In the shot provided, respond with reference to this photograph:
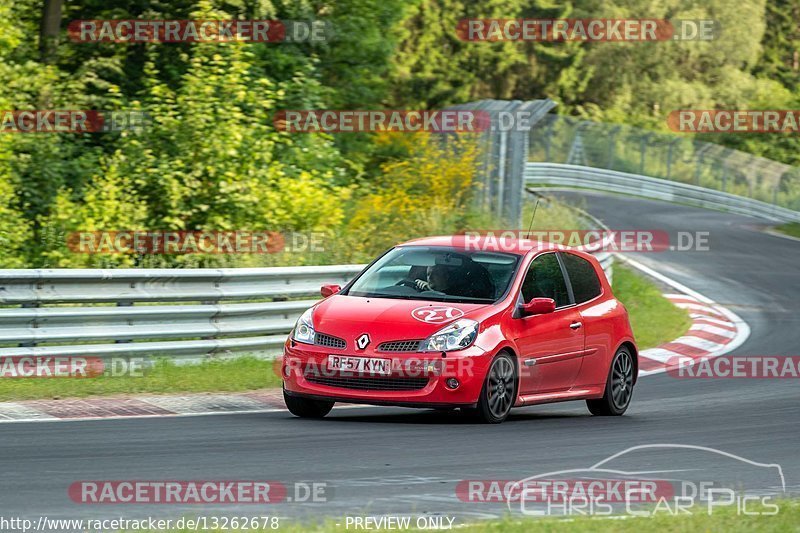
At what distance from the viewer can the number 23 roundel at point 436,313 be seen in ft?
36.1

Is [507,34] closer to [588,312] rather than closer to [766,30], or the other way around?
[766,30]

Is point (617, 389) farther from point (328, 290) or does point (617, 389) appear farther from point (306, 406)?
point (306, 406)

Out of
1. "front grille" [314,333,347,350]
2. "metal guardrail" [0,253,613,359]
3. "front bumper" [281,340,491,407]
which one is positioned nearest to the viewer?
"front bumper" [281,340,491,407]

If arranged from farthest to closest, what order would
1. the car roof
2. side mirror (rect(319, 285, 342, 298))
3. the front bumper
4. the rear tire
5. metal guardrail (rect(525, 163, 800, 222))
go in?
metal guardrail (rect(525, 163, 800, 222))
the car roof
side mirror (rect(319, 285, 342, 298))
the rear tire
the front bumper

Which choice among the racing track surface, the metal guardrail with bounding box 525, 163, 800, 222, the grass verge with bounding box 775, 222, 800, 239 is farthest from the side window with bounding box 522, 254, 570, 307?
the metal guardrail with bounding box 525, 163, 800, 222

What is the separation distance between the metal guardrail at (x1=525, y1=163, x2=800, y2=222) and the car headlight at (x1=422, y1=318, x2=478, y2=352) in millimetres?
33225

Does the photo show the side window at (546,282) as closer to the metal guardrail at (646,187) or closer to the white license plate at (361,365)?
the white license plate at (361,365)

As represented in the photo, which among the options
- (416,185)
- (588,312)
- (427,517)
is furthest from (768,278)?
(427,517)

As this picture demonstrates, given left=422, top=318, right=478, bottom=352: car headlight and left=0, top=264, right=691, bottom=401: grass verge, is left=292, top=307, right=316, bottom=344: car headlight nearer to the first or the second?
left=422, top=318, right=478, bottom=352: car headlight

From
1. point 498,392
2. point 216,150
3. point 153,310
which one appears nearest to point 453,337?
point 498,392

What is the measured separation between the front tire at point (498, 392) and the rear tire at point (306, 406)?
125 cm

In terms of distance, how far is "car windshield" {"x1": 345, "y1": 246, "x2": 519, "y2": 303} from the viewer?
1166 cm

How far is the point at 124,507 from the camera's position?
7266mm

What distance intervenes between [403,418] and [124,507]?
4.59 m
